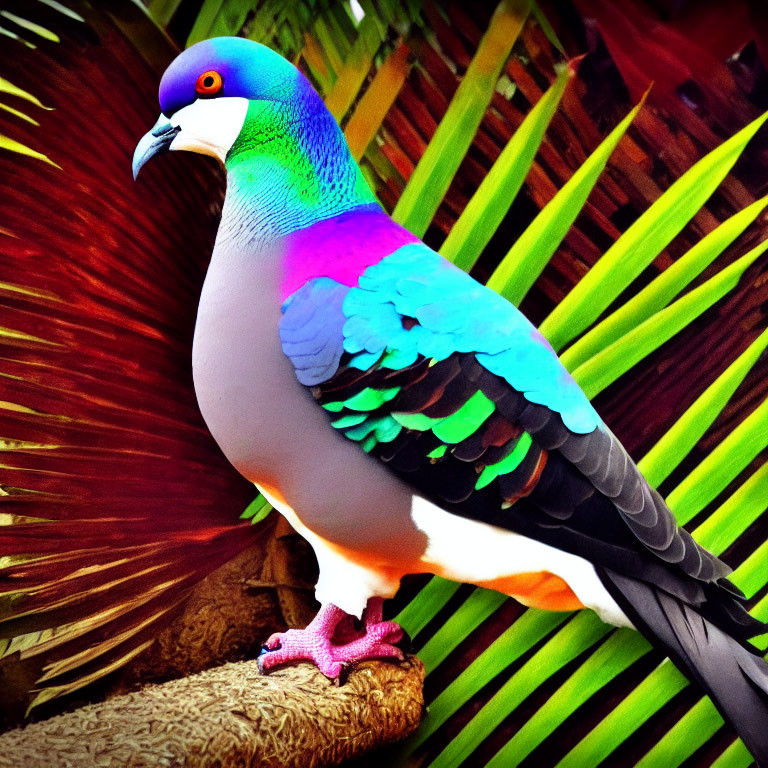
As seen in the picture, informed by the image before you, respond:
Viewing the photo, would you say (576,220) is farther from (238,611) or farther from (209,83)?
(238,611)

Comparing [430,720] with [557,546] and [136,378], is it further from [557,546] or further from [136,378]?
[136,378]

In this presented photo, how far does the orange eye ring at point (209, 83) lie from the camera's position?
0.89 metres

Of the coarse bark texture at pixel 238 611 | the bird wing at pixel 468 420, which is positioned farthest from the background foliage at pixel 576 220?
the bird wing at pixel 468 420

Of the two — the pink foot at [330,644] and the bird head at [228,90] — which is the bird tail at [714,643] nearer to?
the pink foot at [330,644]

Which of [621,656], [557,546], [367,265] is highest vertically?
[367,265]

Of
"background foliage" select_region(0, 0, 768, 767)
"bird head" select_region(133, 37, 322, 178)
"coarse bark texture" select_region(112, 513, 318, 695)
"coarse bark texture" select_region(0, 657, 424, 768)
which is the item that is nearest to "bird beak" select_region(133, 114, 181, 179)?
"bird head" select_region(133, 37, 322, 178)

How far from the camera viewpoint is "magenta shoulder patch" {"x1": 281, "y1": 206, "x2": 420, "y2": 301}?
Result: 856 mm

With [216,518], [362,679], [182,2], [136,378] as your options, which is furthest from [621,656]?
[182,2]

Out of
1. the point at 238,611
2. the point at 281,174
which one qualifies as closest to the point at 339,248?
the point at 281,174

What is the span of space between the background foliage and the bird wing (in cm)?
20

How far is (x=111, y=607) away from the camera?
0.98 meters

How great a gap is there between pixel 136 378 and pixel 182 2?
51 cm

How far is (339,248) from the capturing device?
2.87 feet

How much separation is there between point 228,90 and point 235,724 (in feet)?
2.25
